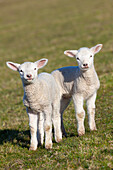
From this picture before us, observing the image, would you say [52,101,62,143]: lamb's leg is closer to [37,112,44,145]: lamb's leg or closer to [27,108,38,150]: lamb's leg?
→ [37,112,44,145]: lamb's leg

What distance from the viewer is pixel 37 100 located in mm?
7387

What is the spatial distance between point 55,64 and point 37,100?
15.2 m

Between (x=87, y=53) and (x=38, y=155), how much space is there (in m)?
3.02

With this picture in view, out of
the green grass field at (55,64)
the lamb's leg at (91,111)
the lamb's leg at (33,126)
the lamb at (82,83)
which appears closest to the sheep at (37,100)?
the lamb's leg at (33,126)

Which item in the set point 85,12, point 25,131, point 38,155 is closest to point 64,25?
point 85,12

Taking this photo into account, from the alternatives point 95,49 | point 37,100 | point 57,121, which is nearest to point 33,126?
point 37,100

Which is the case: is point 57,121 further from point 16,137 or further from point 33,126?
point 16,137

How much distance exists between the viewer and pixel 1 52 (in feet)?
108

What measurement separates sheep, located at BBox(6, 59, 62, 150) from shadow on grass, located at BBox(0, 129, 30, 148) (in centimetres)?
71

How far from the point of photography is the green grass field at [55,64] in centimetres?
650

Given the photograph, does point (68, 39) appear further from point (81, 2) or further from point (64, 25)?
point (81, 2)

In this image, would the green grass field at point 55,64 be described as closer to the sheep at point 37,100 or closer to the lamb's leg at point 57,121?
the lamb's leg at point 57,121

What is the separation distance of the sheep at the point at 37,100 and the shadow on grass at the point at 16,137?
705mm

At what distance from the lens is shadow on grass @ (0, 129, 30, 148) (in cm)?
877
